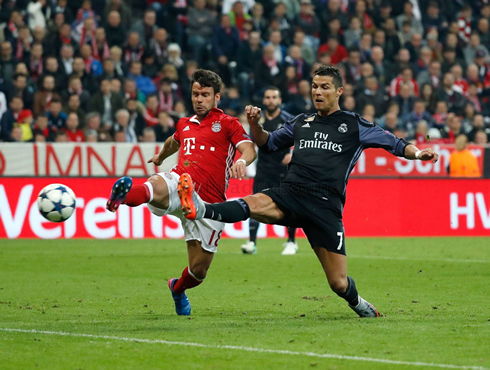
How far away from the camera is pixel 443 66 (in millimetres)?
22547

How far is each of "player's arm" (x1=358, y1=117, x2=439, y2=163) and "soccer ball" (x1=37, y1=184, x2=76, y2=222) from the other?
2631mm

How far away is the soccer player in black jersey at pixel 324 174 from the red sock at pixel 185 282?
1.01 m

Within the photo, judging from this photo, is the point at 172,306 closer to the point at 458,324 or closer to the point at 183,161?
the point at 183,161

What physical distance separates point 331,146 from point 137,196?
1.76 metres

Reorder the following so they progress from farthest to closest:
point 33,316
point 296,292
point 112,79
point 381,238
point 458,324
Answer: point 112,79
point 381,238
point 296,292
point 33,316
point 458,324

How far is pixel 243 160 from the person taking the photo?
23.1 feet

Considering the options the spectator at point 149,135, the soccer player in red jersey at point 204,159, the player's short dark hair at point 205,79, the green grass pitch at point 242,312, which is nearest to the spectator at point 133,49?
the spectator at point 149,135

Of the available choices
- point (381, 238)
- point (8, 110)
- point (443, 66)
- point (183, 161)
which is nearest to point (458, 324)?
point (183, 161)

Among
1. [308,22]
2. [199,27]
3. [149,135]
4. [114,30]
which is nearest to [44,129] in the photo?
[149,135]

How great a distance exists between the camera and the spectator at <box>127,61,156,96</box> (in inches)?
757

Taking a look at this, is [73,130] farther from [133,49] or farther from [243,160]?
[243,160]

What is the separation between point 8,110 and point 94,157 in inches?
83.4

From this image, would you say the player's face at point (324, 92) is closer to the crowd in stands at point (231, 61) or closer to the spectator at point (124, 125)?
the crowd in stands at point (231, 61)

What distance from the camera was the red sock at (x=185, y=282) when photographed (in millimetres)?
7640
